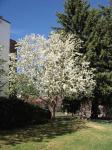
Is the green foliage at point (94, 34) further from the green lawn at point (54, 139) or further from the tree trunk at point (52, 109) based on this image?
the green lawn at point (54, 139)

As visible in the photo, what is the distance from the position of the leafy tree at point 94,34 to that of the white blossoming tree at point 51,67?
17.0 ft

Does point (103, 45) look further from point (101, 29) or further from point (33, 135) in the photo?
point (33, 135)

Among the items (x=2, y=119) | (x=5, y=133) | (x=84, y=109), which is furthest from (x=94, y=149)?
(x=84, y=109)

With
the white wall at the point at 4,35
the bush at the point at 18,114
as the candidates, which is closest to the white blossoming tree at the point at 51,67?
the bush at the point at 18,114

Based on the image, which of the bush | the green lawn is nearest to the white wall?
the bush

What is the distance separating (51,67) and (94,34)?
9.07 metres

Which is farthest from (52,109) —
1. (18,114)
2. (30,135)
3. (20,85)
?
(30,135)

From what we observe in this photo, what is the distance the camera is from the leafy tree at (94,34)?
125 ft

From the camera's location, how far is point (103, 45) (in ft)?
127

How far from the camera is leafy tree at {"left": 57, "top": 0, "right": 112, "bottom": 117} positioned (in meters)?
38.2

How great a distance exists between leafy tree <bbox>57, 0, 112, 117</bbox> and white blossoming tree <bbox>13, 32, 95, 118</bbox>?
204 inches

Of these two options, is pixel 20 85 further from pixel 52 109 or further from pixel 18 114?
pixel 18 114

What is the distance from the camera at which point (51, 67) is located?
3106 centimetres

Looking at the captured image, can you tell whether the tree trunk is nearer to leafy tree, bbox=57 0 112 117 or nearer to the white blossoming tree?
the white blossoming tree
